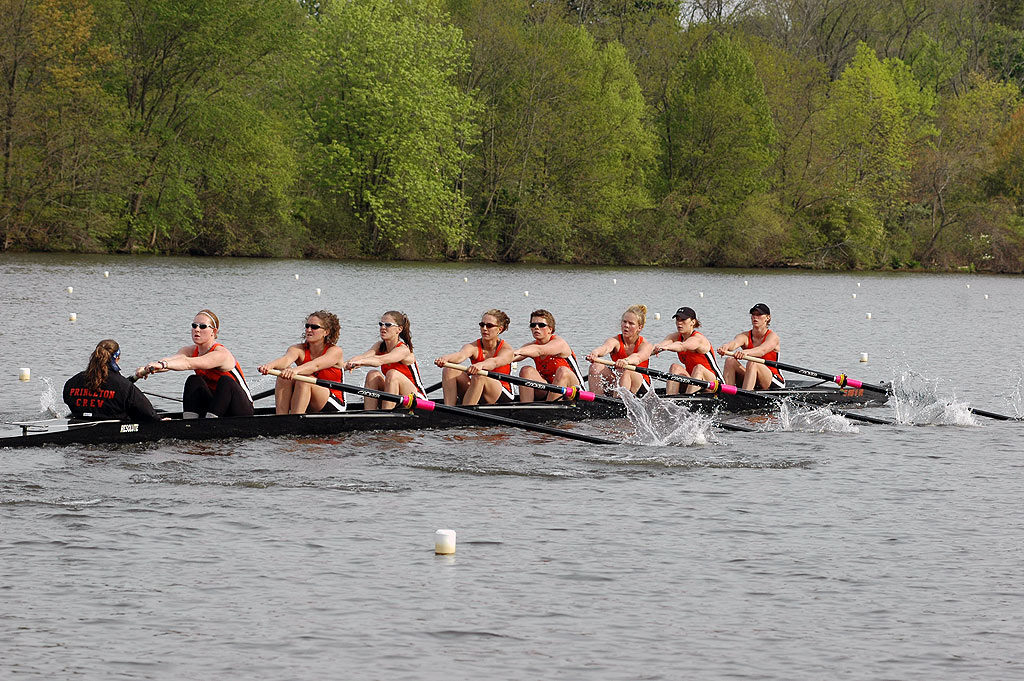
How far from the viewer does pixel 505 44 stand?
6091 cm

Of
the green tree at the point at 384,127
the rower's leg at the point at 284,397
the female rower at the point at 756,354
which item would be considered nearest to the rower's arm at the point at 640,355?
the female rower at the point at 756,354

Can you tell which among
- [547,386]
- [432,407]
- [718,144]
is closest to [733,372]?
[547,386]

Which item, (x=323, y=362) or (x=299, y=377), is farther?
(x=323, y=362)

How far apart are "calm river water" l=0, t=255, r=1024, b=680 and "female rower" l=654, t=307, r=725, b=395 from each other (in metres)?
1.14

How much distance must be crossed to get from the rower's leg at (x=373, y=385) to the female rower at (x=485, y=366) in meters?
0.76

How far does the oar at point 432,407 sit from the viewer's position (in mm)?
13273

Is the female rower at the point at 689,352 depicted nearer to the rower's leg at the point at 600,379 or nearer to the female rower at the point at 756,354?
the female rower at the point at 756,354

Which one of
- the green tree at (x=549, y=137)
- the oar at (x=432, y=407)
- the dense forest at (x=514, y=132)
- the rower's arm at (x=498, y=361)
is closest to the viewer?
the oar at (x=432, y=407)

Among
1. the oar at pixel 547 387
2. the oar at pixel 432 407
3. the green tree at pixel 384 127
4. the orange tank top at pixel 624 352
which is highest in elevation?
the green tree at pixel 384 127

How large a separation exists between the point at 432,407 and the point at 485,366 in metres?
1.24

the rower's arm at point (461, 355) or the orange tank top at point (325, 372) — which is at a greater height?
the rower's arm at point (461, 355)

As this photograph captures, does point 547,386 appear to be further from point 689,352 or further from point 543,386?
point 689,352

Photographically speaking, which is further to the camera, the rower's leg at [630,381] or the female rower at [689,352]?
the female rower at [689,352]

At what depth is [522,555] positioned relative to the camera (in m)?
9.48
